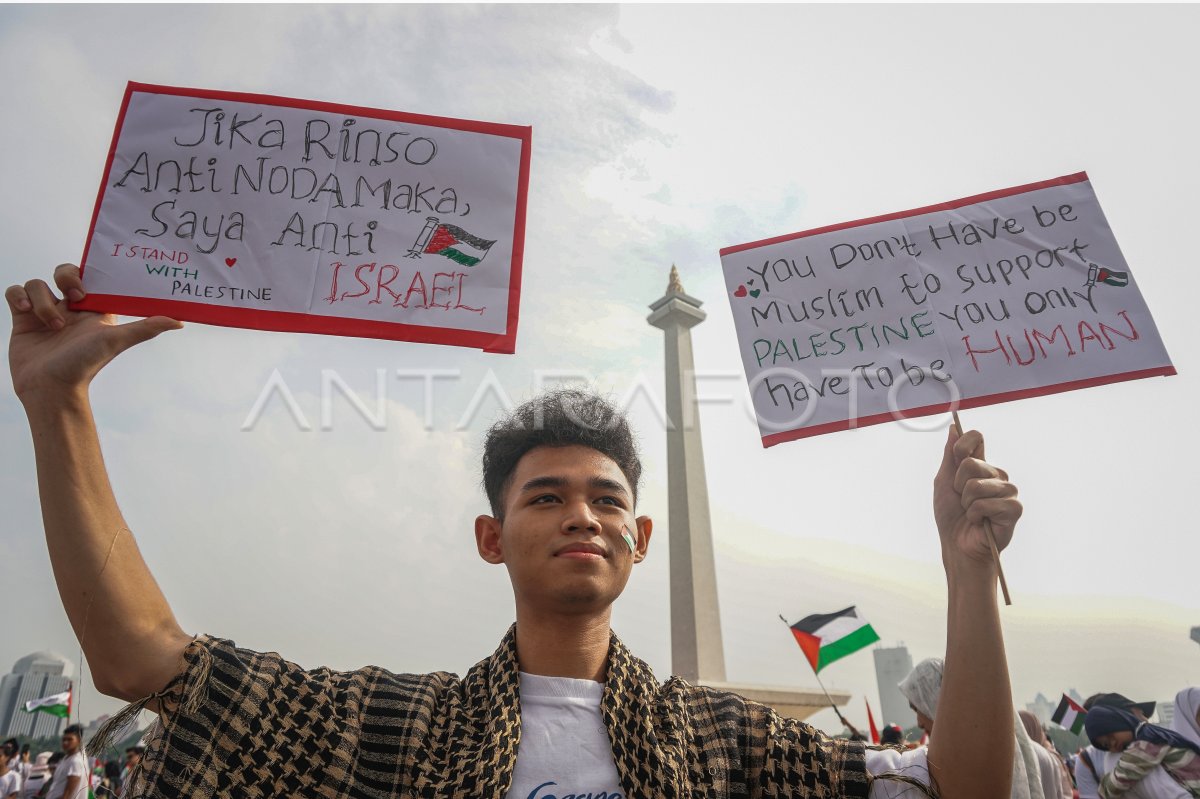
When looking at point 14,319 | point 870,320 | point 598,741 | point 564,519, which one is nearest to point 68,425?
point 14,319

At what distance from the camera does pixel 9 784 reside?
10.6 m

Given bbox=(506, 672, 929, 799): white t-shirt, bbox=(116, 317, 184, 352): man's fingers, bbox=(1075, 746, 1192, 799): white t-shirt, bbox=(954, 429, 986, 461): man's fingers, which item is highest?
bbox=(116, 317, 184, 352): man's fingers

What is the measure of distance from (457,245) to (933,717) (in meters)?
2.69

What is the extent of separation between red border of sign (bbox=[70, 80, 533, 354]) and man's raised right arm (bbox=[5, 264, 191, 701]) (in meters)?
0.59

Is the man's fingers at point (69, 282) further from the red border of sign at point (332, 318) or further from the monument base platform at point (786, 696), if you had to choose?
the monument base platform at point (786, 696)

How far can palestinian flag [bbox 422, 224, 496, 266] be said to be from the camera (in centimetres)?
298

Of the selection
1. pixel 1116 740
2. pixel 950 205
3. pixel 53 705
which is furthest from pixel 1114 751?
pixel 53 705

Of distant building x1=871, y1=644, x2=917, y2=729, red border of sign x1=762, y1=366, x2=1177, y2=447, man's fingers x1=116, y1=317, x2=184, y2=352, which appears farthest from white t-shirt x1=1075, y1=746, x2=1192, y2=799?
distant building x1=871, y1=644, x2=917, y2=729

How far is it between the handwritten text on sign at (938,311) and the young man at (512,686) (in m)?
0.82

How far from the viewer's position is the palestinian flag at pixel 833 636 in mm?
9148

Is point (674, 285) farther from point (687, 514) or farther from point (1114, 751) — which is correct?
point (1114, 751)

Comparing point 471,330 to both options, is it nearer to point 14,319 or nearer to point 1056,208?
point 14,319

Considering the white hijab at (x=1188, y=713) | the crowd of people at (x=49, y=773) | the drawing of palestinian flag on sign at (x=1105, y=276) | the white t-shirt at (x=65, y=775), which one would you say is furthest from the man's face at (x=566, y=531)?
the white t-shirt at (x=65, y=775)

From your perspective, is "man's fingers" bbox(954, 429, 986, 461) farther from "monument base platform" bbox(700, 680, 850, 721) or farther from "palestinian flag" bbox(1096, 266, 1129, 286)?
"monument base platform" bbox(700, 680, 850, 721)
